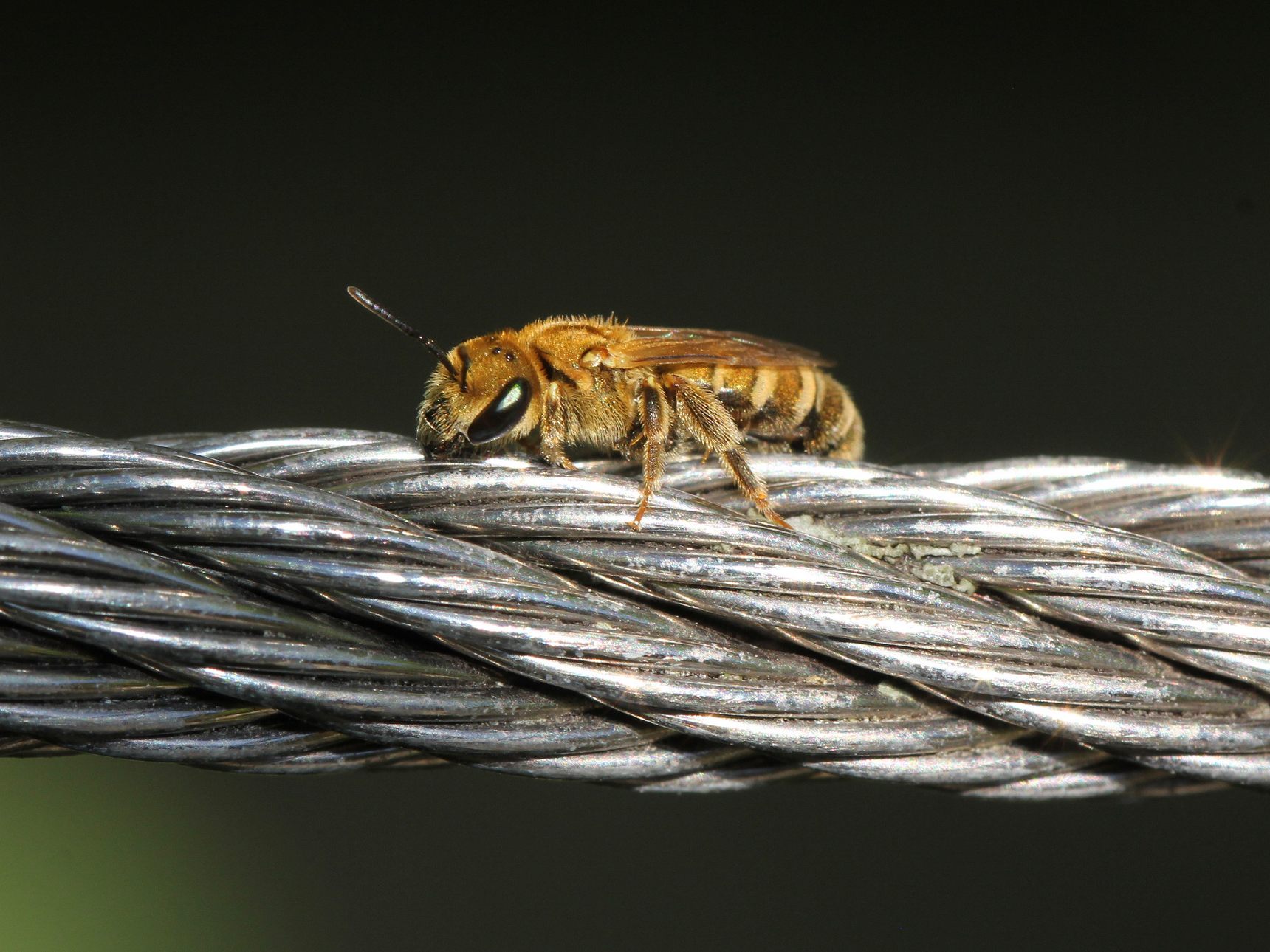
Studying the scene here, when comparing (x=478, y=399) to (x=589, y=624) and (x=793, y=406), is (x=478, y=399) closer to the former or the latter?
(x=589, y=624)

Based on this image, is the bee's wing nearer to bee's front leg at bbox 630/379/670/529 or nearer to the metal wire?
bee's front leg at bbox 630/379/670/529

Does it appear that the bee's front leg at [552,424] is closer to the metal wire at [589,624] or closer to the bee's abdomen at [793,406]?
the bee's abdomen at [793,406]

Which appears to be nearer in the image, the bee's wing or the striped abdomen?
the bee's wing

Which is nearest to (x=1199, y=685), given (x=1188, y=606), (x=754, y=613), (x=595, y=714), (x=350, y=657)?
(x=1188, y=606)

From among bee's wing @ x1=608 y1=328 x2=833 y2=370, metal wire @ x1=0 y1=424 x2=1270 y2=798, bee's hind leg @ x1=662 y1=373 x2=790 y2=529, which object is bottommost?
metal wire @ x1=0 y1=424 x2=1270 y2=798

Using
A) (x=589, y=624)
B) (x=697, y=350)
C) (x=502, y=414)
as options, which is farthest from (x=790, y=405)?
(x=589, y=624)

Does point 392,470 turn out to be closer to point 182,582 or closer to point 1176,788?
point 182,582

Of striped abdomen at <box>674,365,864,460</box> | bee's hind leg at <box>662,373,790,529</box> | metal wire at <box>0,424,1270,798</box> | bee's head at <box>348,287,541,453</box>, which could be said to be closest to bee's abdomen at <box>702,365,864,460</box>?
striped abdomen at <box>674,365,864,460</box>
